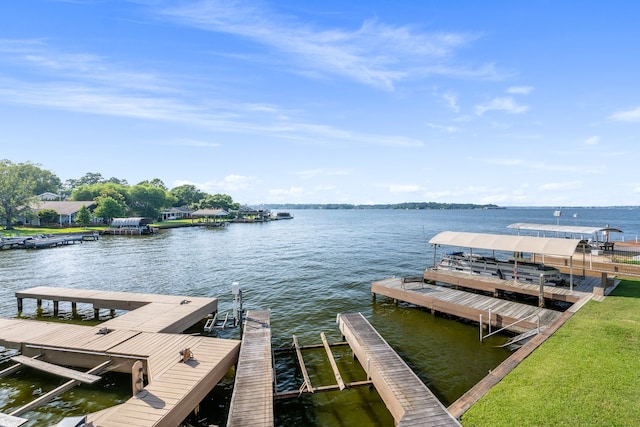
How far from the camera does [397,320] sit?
16484 mm

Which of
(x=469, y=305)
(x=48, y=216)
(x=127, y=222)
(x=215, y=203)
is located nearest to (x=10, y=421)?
(x=469, y=305)

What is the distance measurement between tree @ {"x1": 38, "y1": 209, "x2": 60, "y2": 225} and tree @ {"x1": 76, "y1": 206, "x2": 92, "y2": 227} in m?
4.08

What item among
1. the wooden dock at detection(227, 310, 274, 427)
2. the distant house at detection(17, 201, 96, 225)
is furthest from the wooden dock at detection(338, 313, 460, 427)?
the distant house at detection(17, 201, 96, 225)

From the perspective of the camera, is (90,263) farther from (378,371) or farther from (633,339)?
(633,339)

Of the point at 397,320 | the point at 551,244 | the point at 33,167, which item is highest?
the point at 33,167

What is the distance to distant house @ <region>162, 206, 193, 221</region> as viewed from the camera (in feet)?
328

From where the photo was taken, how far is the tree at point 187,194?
125 metres

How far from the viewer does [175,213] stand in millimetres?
105062

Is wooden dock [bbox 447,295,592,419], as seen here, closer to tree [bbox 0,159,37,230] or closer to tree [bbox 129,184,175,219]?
tree [bbox 0,159,37,230]

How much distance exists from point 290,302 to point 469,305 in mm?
10276

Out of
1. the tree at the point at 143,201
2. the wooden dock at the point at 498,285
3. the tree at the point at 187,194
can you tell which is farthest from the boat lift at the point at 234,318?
the tree at the point at 187,194

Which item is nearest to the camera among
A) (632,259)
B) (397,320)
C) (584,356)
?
(584,356)

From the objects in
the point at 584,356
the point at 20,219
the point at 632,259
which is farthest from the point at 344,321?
the point at 20,219

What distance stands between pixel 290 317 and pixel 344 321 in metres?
4.62
